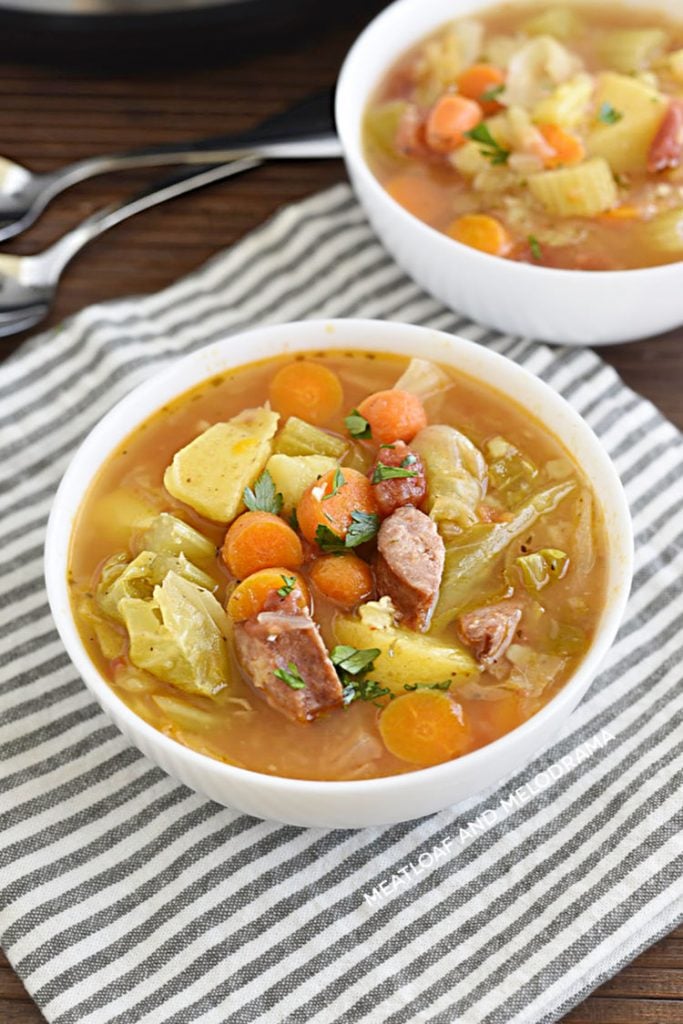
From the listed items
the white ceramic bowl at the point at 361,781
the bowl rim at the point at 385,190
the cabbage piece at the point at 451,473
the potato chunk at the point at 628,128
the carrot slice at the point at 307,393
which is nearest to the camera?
the white ceramic bowl at the point at 361,781

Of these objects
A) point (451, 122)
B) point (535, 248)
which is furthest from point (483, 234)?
point (451, 122)

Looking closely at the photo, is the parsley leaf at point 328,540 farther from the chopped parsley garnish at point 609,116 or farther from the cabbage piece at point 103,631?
the chopped parsley garnish at point 609,116

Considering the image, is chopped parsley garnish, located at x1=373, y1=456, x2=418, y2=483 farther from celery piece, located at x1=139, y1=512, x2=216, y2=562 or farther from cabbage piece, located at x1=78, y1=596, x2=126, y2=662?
cabbage piece, located at x1=78, y1=596, x2=126, y2=662

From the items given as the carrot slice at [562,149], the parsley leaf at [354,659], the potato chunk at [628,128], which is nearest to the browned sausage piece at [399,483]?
the parsley leaf at [354,659]

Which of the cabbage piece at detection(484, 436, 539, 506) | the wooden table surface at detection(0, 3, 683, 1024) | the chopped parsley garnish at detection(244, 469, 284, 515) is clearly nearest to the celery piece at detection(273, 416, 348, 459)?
the chopped parsley garnish at detection(244, 469, 284, 515)

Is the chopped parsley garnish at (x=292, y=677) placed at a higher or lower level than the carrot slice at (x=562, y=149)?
lower

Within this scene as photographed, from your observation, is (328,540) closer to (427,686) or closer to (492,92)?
(427,686)
